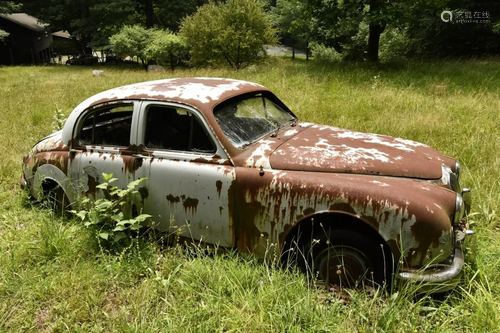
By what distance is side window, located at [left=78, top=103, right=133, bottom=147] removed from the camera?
3.51 meters

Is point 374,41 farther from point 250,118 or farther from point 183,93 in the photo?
point 183,93

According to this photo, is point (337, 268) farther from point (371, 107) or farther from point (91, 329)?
point (371, 107)

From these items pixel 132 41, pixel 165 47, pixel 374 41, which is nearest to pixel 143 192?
pixel 374 41

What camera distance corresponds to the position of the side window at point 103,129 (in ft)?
11.5

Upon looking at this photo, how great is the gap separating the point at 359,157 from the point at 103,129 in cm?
268

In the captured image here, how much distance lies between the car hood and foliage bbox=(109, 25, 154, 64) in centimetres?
2570

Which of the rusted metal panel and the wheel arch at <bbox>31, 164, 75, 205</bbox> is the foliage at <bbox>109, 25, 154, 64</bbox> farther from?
the rusted metal panel

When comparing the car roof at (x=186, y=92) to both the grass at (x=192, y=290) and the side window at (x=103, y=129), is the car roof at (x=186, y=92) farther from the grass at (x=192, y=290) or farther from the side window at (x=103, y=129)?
the grass at (x=192, y=290)

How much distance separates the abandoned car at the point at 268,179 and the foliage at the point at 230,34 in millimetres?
18764

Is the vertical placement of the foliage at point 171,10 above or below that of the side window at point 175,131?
above

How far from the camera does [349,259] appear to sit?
8.47 feet

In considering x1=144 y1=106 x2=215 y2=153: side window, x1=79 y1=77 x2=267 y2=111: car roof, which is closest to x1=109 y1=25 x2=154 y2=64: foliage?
x1=79 y1=77 x2=267 y2=111: car roof

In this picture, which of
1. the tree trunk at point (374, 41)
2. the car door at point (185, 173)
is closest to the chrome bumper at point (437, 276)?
the car door at point (185, 173)

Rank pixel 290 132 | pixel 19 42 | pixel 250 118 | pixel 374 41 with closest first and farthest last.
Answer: pixel 250 118
pixel 290 132
pixel 374 41
pixel 19 42
